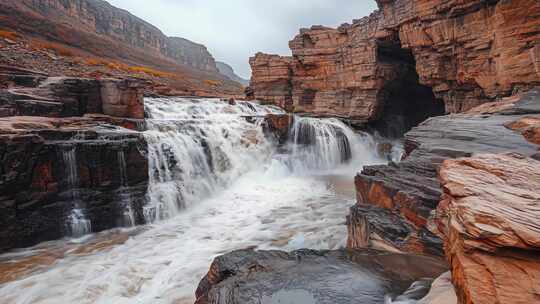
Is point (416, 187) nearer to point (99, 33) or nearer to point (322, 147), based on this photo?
point (322, 147)

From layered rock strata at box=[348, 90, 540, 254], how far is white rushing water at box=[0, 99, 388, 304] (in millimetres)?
1294

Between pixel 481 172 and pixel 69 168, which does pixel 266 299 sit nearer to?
pixel 481 172

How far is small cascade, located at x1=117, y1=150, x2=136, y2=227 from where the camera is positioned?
6930mm

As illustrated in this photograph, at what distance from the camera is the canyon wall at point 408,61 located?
962 cm

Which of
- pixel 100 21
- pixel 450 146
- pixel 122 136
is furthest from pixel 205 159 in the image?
pixel 100 21

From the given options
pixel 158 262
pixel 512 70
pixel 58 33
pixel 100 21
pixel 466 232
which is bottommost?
pixel 158 262

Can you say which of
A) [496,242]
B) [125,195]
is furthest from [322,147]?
[496,242]

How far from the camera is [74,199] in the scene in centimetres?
645

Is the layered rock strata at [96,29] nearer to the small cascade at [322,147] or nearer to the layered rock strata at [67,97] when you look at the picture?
the layered rock strata at [67,97]

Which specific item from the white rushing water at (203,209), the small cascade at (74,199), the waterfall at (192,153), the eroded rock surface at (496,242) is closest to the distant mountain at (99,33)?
the waterfall at (192,153)

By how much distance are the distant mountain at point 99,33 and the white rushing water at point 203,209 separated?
1984 centimetres

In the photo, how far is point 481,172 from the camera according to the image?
2.47 metres

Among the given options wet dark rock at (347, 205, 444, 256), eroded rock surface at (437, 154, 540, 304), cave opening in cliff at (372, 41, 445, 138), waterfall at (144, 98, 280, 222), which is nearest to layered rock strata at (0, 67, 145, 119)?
waterfall at (144, 98, 280, 222)

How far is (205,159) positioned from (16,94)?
18.8ft
